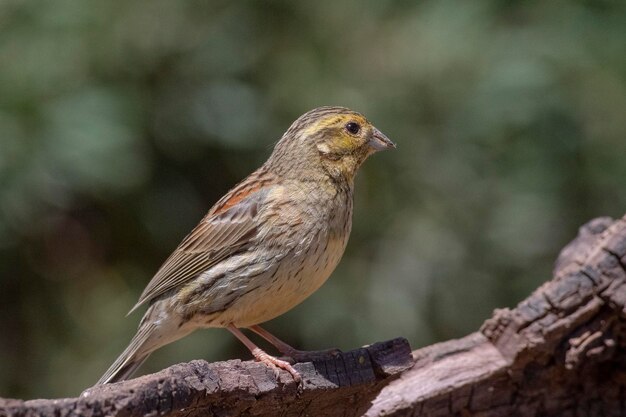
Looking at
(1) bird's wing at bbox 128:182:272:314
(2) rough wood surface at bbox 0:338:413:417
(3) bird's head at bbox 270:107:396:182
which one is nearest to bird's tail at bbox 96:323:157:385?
(1) bird's wing at bbox 128:182:272:314

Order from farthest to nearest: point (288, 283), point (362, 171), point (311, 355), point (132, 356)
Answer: point (362, 171), point (132, 356), point (288, 283), point (311, 355)

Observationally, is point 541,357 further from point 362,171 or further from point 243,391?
point 362,171

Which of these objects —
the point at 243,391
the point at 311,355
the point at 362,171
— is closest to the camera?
the point at 243,391

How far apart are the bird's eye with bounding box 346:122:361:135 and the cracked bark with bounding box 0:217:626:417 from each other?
108cm

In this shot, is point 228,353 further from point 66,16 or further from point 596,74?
point 596,74

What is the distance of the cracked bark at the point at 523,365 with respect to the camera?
15.6 ft

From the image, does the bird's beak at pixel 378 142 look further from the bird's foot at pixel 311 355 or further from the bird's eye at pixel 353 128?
the bird's foot at pixel 311 355

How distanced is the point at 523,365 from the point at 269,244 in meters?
1.24

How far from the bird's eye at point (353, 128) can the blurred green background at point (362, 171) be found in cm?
113

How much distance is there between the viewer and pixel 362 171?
23.2ft

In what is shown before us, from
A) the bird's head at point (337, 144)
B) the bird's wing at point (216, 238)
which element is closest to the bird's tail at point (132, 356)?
the bird's wing at point (216, 238)

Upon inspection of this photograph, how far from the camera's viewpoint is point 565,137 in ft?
21.7

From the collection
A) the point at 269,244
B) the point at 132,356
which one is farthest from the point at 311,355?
the point at 132,356

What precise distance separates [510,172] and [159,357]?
7.57ft
